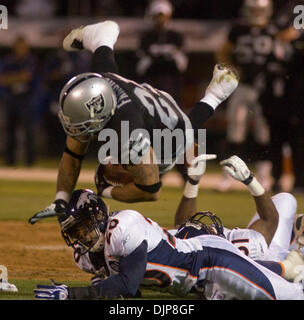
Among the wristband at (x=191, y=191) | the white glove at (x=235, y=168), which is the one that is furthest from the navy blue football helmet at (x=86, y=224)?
the wristband at (x=191, y=191)

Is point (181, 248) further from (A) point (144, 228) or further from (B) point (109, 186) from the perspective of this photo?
(B) point (109, 186)

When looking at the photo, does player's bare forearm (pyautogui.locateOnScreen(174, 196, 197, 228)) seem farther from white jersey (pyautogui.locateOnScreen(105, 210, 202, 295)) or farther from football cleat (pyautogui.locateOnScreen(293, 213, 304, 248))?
white jersey (pyautogui.locateOnScreen(105, 210, 202, 295))

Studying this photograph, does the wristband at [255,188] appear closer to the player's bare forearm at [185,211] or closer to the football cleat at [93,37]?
the player's bare forearm at [185,211]

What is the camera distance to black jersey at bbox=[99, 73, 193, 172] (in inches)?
242

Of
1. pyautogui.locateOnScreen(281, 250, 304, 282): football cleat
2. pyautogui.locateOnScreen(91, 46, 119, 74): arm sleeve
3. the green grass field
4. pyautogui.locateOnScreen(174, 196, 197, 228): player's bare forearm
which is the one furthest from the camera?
the green grass field

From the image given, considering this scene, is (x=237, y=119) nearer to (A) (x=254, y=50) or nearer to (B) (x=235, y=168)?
(A) (x=254, y=50)

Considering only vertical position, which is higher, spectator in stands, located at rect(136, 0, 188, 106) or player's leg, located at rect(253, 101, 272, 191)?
spectator in stands, located at rect(136, 0, 188, 106)

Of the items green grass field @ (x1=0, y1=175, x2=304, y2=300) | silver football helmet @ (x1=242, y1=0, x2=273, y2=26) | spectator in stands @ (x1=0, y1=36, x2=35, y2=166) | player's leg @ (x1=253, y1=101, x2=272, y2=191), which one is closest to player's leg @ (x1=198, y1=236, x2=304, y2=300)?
green grass field @ (x1=0, y1=175, x2=304, y2=300)

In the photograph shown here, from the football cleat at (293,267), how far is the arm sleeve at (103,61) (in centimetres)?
217

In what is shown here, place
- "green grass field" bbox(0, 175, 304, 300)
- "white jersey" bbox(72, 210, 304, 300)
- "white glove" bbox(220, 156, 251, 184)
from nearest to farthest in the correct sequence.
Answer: "white jersey" bbox(72, 210, 304, 300), "white glove" bbox(220, 156, 251, 184), "green grass field" bbox(0, 175, 304, 300)

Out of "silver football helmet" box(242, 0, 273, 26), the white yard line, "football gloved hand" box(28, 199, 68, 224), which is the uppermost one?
"silver football helmet" box(242, 0, 273, 26)

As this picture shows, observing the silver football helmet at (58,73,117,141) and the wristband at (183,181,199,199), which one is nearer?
the silver football helmet at (58,73,117,141)

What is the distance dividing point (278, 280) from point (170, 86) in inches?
270

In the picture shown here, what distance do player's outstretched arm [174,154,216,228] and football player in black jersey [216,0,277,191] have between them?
4.44m
